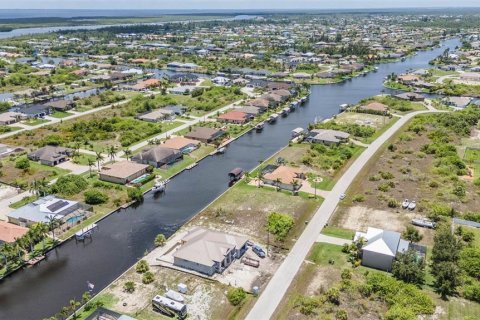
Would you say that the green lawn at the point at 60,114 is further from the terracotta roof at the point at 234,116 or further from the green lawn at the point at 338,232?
the green lawn at the point at 338,232

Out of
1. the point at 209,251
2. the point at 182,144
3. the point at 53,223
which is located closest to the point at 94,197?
the point at 53,223

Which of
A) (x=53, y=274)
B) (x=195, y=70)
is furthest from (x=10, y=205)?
(x=195, y=70)

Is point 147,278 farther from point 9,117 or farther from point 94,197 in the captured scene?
point 9,117

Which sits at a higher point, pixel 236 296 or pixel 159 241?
pixel 236 296

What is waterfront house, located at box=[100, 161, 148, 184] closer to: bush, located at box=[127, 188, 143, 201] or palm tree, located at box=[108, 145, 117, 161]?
palm tree, located at box=[108, 145, 117, 161]

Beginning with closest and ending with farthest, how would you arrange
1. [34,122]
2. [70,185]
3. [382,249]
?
[382,249] → [70,185] → [34,122]

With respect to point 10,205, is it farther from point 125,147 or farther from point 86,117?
point 86,117

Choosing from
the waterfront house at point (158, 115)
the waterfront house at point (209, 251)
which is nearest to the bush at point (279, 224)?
the waterfront house at point (209, 251)

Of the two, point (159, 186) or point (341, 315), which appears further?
point (159, 186)
